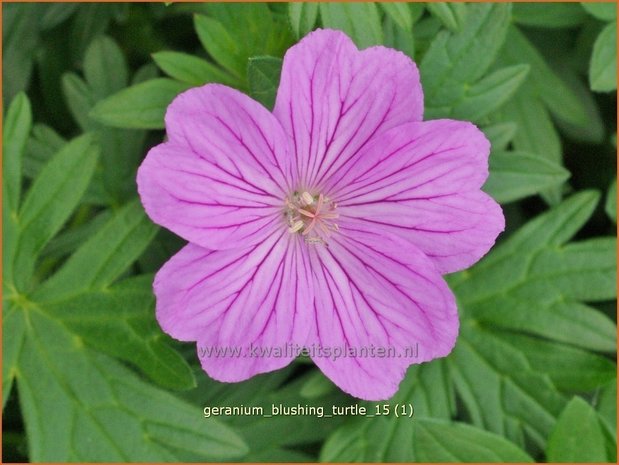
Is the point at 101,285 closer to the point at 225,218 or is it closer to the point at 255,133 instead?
the point at 225,218

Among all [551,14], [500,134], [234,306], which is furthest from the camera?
[551,14]

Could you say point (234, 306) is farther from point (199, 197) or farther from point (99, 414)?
point (99, 414)

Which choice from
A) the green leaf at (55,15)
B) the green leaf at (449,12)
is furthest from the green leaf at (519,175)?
the green leaf at (55,15)

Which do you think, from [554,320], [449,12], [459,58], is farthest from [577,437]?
[449,12]

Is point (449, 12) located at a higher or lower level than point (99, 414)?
higher

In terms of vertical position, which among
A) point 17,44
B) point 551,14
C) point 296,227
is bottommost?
point 551,14

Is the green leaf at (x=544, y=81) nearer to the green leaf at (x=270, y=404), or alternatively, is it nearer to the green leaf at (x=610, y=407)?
the green leaf at (x=610, y=407)
